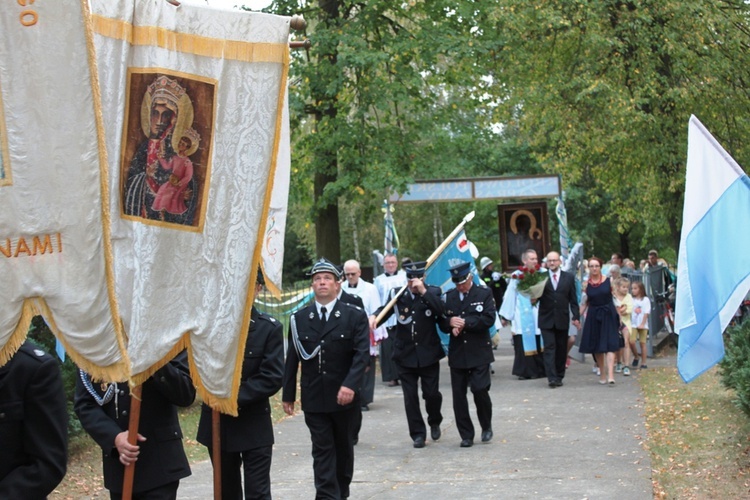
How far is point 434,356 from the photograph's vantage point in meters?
12.0

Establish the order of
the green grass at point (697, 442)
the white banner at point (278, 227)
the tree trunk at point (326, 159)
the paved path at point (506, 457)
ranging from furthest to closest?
1. the tree trunk at point (326, 159)
2. the paved path at point (506, 457)
3. the green grass at point (697, 442)
4. the white banner at point (278, 227)

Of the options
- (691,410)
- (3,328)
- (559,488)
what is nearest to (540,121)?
(691,410)

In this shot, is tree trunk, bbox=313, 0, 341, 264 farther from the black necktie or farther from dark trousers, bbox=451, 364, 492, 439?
the black necktie

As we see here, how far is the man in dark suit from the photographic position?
16.8 m

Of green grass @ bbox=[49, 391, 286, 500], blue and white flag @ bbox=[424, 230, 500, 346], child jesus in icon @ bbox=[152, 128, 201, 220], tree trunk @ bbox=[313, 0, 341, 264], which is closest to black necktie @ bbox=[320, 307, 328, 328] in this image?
green grass @ bbox=[49, 391, 286, 500]

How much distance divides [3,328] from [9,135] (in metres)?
0.71

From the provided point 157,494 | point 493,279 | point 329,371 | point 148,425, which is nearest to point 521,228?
point 493,279

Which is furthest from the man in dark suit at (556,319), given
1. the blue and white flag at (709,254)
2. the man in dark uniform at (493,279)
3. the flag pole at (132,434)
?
the flag pole at (132,434)

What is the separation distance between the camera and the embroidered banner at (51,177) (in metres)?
4.24

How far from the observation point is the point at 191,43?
5.35m

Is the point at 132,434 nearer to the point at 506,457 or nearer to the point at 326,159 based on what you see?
the point at 506,457

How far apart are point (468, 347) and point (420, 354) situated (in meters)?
0.51

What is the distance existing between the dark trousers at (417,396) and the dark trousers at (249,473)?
4.50 metres

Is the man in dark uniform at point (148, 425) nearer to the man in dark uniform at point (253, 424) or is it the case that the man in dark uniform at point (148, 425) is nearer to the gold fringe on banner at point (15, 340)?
the man in dark uniform at point (253, 424)
